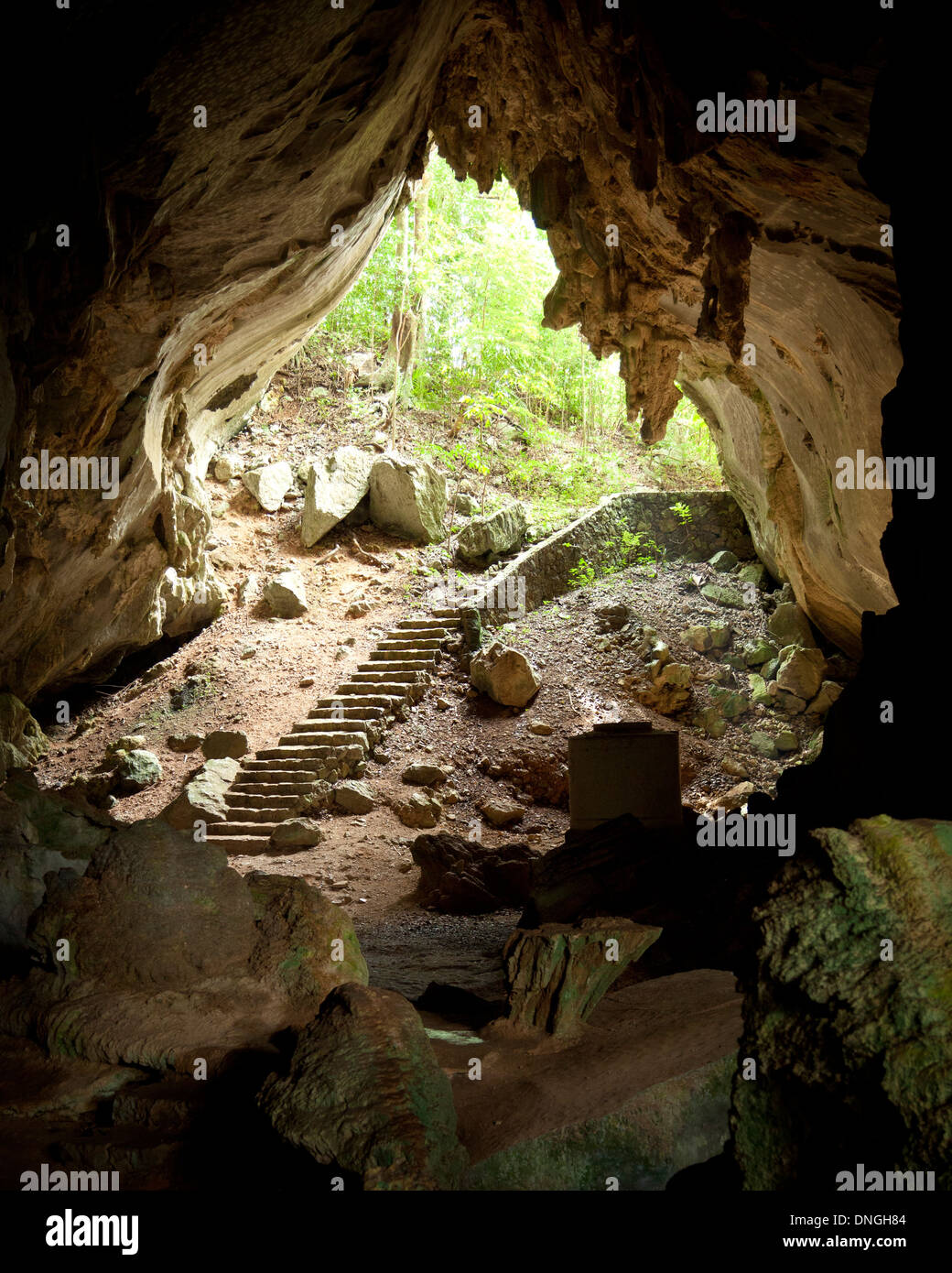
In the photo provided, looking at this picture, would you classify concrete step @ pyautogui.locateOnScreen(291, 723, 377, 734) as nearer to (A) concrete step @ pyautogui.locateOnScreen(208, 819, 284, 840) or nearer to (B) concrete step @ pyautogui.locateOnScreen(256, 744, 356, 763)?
(B) concrete step @ pyautogui.locateOnScreen(256, 744, 356, 763)

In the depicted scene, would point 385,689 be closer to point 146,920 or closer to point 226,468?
point 226,468

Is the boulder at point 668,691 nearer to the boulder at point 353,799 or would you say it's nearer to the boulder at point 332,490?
the boulder at point 353,799

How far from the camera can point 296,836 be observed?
10.7 metres

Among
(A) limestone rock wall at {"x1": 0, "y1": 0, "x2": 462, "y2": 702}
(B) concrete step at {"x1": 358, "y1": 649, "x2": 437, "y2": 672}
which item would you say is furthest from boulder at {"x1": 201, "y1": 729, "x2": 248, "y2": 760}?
(B) concrete step at {"x1": 358, "y1": 649, "x2": 437, "y2": 672}

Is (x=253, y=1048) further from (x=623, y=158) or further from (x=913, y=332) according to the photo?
(x=623, y=158)

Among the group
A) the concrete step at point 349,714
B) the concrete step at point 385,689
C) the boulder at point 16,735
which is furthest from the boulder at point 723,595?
the boulder at point 16,735

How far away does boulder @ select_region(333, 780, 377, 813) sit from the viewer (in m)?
11.6

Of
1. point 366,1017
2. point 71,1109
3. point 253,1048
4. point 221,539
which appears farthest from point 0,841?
point 221,539

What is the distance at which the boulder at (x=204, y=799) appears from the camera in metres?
11.4

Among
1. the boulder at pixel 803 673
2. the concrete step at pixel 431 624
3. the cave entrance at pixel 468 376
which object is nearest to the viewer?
the boulder at pixel 803 673

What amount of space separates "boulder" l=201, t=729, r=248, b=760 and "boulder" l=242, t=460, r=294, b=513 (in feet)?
22.6

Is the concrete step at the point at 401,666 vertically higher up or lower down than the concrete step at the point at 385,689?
higher up

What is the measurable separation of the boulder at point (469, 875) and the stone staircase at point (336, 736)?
2.65 meters

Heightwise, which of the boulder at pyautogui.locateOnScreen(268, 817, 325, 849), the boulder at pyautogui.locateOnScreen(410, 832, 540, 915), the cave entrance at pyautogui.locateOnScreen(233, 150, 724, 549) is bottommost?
the boulder at pyautogui.locateOnScreen(410, 832, 540, 915)
